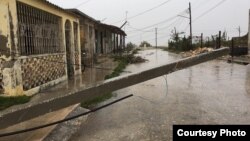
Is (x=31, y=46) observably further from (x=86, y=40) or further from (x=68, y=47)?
(x=86, y=40)

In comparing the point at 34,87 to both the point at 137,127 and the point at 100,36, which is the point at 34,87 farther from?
the point at 100,36

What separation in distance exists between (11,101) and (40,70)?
2319mm

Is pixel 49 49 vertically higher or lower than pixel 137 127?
higher

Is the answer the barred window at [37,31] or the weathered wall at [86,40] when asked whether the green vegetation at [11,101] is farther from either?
the weathered wall at [86,40]

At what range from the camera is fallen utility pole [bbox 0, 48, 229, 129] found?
205 inches

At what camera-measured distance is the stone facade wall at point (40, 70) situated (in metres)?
9.28

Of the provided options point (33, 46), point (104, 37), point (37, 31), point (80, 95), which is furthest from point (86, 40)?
point (80, 95)

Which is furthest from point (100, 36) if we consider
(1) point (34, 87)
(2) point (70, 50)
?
(1) point (34, 87)

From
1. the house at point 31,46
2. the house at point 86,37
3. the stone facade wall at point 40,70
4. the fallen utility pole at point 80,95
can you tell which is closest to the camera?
the fallen utility pole at point 80,95

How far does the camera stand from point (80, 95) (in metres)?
5.64

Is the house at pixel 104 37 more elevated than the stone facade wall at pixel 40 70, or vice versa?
the house at pixel 104 37

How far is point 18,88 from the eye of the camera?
8.74m

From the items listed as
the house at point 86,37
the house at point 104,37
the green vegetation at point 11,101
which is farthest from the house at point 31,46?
the house at point 104,37

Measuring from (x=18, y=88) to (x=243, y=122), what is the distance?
5761 mm
